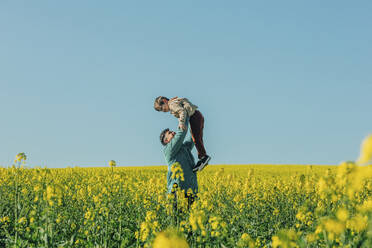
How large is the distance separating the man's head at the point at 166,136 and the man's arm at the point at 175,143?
240 millimetres

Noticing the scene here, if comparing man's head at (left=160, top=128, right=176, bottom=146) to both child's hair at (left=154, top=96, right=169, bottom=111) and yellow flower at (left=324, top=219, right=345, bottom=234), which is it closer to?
child's hair at (left=154, top=96, right=169, bottom=111)

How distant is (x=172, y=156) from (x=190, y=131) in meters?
0.54

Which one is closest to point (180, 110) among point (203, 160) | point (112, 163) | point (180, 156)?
point (180, 156)

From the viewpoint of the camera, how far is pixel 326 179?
299 centimetres

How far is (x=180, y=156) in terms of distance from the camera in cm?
570

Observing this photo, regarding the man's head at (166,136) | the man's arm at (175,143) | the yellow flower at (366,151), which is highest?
the man's head at (166,136)

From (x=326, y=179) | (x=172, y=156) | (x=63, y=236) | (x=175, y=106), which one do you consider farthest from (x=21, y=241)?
(x=326, y=179)

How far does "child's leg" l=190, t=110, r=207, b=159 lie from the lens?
581 cm

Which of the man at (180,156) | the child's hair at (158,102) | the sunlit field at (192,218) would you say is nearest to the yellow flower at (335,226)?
the sunlit field at (192,218)

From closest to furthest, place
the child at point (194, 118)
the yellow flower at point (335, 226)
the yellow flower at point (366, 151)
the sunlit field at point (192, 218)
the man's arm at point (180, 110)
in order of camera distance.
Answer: the yellow flower at point (366, 151), the yellow flower at point (335, 226), the sunlit field at point (192, 218), the man's arm at point (180, 110), the child at point (194, 118)

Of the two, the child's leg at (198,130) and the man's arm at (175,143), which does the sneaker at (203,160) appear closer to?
the child's leg at (198,130)

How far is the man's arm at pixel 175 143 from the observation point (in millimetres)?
5363

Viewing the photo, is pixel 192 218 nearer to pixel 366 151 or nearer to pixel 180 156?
pixel 366 151

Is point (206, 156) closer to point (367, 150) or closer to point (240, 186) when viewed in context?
point (240, 186)
